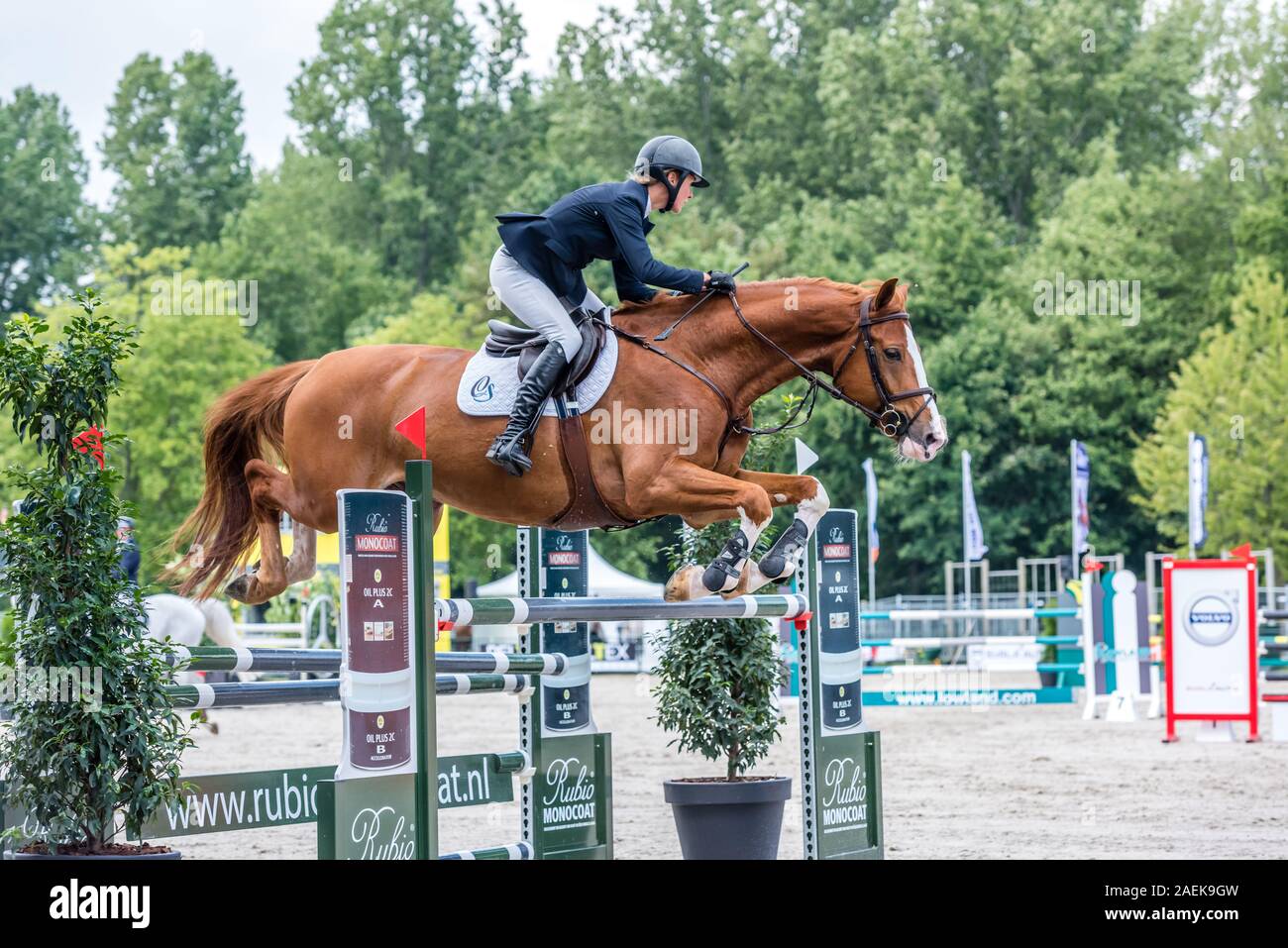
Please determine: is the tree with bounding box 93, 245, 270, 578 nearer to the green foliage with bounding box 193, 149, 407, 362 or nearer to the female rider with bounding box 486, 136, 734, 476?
the green foliage with bounding box 193, 149, 407, 362

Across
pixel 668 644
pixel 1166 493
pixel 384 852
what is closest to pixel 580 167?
pixel 1166 493

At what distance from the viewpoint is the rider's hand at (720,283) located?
5707mm

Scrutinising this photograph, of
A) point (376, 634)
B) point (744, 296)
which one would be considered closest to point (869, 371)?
point (744, 296)

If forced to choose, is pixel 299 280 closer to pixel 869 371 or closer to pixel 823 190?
pixel 823 190

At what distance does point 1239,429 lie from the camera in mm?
28422

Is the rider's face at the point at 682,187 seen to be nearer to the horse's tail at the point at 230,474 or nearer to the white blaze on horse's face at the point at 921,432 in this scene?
the white blaze on horse's face at the point at 921,432

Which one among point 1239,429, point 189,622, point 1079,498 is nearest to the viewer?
point 189,622

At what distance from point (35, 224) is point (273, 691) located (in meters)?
41.6

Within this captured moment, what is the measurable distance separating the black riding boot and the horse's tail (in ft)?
3.23

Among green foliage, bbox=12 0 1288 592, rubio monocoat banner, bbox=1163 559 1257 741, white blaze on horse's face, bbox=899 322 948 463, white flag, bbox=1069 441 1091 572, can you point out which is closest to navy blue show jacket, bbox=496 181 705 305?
white blaze on horse's face, bbox=899 322 948 463

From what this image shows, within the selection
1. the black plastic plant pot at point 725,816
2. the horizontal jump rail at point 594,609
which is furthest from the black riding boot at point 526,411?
the black plastic plant pot at point 725,816

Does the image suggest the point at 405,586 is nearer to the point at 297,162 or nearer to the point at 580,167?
the point at 580,167

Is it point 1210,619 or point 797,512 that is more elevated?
point 797,512

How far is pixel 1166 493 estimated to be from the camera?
29.7 m
